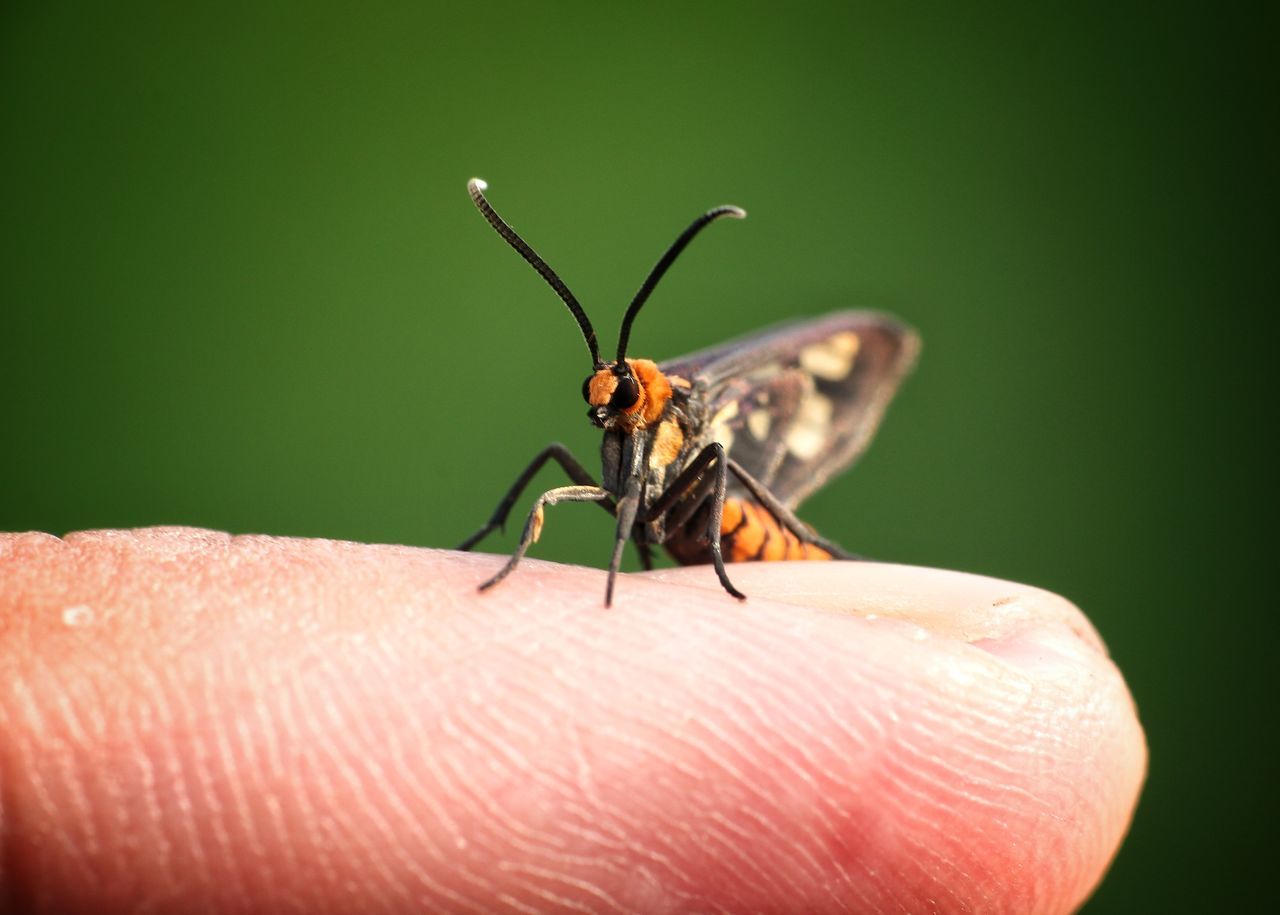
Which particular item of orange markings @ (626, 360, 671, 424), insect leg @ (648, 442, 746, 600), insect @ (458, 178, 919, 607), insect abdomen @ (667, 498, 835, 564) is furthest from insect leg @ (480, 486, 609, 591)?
insect abdomen @ (667, 498, 835, 564)

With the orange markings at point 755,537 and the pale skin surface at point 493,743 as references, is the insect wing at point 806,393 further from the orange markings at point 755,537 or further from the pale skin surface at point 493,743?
the pale skin surface at point 493,743

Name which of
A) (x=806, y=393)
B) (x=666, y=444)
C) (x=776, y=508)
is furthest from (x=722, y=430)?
(x=666, y=444)

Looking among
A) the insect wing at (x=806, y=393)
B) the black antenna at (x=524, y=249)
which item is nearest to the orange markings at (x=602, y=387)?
the black antenna at (x=524, y=249)

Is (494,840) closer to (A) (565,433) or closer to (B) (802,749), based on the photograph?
(B) (802,749)

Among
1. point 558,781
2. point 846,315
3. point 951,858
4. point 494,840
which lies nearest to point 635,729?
point 558,781

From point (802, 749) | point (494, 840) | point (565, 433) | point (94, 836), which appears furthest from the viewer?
point (565, 433)

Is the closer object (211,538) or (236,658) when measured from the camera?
(236,658)

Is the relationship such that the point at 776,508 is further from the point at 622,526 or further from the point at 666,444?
the point at 622,526
